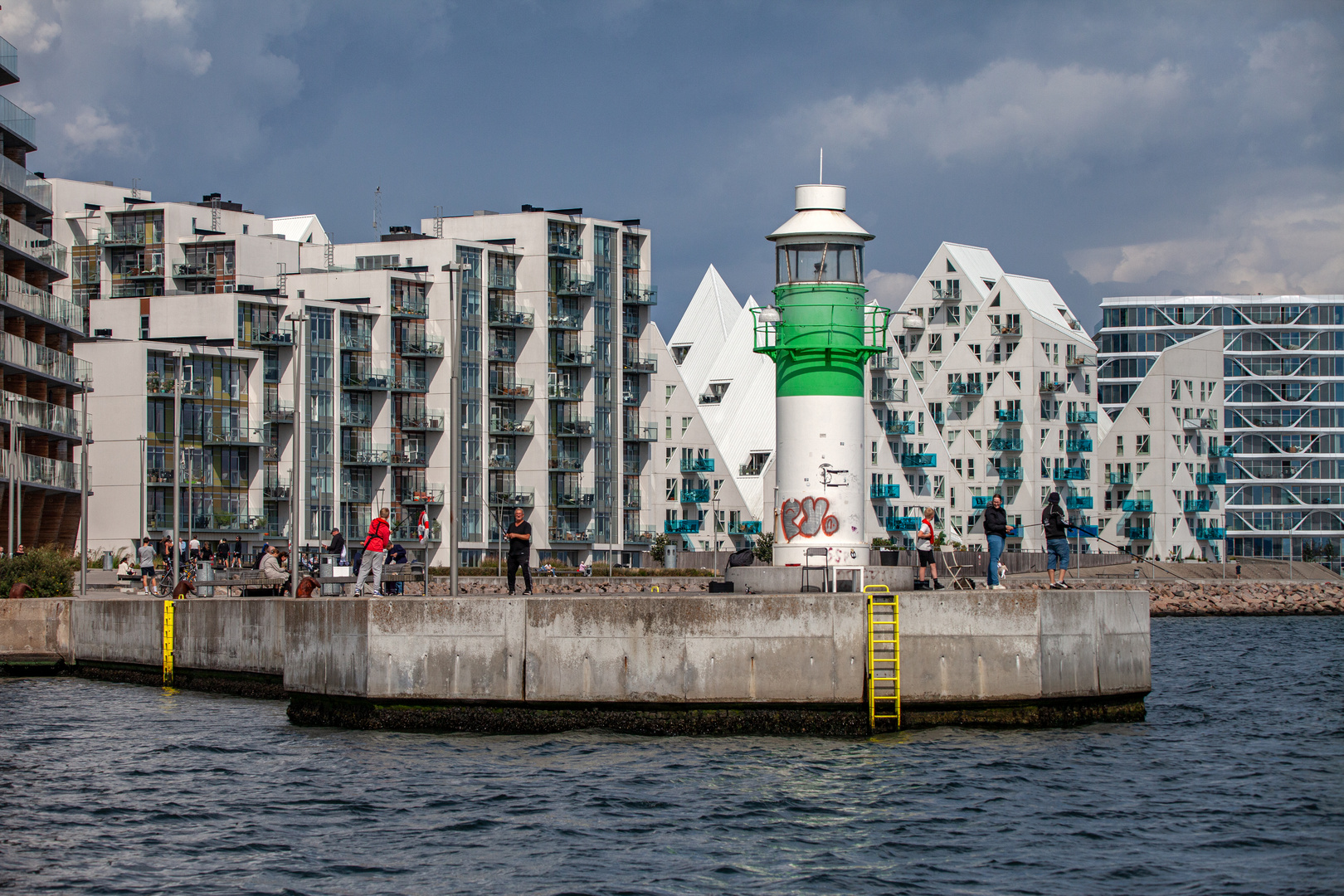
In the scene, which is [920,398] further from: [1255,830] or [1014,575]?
[1255,830]

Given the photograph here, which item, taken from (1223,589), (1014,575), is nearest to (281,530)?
(1014,575)

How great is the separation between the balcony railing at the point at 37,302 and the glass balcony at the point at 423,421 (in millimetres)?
32241

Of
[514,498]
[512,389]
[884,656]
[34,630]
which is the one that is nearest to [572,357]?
[512,389]

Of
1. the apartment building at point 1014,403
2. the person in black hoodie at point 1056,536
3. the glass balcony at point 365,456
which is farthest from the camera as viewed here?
the apartment building at point 1014,403

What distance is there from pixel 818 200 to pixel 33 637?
29.0m

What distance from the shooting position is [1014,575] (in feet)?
366

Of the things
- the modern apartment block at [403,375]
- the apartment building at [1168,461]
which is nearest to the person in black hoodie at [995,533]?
the modern apartment block at [403,375]

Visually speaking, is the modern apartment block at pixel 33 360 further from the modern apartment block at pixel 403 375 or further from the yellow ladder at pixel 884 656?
the yellow ladder at pixel 884 656

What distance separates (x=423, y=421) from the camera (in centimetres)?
11131

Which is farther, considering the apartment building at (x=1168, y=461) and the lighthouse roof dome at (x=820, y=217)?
the apartment building at (x=1168, y=461)

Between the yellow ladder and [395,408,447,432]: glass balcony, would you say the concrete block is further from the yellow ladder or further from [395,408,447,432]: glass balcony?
[395,408,447,432]: glass balcony

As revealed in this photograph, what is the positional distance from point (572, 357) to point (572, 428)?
5330 mm

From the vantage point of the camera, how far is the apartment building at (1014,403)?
134 metres

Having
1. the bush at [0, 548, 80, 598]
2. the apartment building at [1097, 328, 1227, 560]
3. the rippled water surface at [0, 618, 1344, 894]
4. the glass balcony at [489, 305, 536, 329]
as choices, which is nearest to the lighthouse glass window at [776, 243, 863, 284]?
the rippled water surface at [0, 618, 1344, 894]
